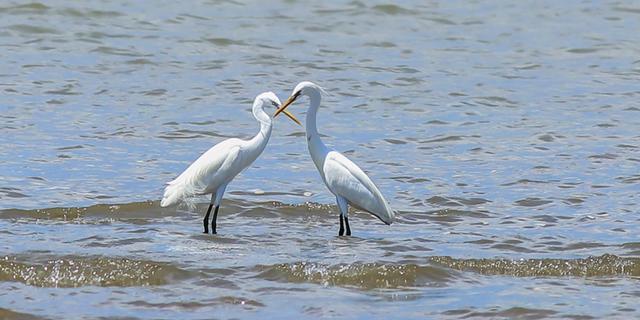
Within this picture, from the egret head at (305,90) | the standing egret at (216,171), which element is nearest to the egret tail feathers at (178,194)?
the standing egret at (216,171)

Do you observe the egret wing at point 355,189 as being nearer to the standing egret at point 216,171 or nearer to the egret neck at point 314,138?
the egret neck at point 314,138

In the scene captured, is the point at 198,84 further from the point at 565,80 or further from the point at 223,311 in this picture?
the point at 223,311

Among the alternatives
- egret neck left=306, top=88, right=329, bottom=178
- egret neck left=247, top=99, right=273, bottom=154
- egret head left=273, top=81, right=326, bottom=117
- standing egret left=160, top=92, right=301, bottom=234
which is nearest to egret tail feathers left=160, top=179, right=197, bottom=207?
standing egret left=160, top=92, right=301, bottom=234

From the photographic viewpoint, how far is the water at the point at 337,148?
8797mm

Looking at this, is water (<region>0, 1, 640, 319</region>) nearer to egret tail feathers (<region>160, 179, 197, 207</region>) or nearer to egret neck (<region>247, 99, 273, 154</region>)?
egret tail feathers (<region>160, 179, 197, 207</region>)

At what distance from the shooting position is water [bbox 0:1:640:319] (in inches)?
346

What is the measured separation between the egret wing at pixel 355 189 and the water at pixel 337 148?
23cm

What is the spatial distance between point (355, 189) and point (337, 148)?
3092mm

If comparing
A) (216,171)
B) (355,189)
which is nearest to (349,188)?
(355,189)

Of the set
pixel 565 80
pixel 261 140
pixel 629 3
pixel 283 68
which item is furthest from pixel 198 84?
pixel 629 3

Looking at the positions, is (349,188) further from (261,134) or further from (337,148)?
(337,148)

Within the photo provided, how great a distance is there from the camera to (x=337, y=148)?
13.8 metres

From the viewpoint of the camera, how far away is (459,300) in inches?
335

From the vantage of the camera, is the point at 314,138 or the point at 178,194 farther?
the point at 314,138
